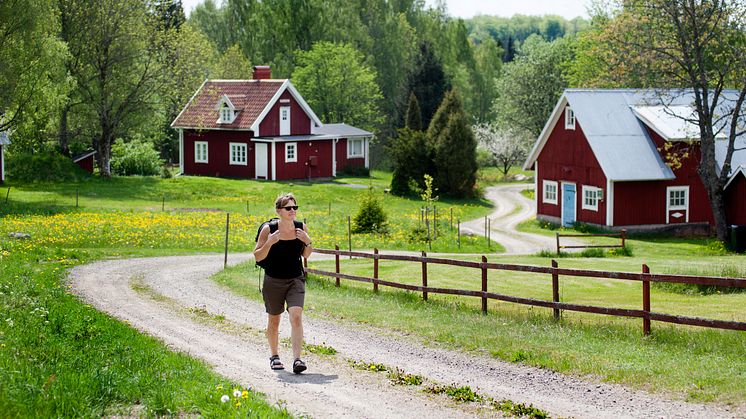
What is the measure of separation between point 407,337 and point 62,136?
161 ft

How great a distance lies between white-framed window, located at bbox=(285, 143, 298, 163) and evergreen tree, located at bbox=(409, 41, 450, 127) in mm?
19437

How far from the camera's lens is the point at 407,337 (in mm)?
15984

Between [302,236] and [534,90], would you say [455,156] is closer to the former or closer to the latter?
[534,90]

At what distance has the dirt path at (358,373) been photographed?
11.0 meters

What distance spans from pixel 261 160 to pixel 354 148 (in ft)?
39.9

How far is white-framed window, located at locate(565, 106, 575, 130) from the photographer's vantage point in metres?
48.4

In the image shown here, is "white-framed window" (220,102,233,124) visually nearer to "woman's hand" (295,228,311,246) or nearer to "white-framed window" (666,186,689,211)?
"white-framed window" (666,186,689,211)

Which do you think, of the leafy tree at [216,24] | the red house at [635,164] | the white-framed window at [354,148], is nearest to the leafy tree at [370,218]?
the red house at [635,164]

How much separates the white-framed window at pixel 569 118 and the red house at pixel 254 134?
70.1 feet

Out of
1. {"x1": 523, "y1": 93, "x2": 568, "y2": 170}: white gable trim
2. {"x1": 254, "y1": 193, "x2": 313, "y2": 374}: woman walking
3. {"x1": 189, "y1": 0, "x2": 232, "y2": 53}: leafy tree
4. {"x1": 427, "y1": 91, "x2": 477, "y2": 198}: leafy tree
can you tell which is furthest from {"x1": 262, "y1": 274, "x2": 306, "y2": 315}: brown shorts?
{"x1": 189, "y1": 0, "x2": 232, "y2": 53}: leafy tree

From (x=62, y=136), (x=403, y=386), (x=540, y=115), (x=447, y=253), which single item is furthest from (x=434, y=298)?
(x=540, y=115)

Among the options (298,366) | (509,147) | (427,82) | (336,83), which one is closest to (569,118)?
(509,147)

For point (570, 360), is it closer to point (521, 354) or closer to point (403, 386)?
point (521, 354)

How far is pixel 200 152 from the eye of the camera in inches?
2662
